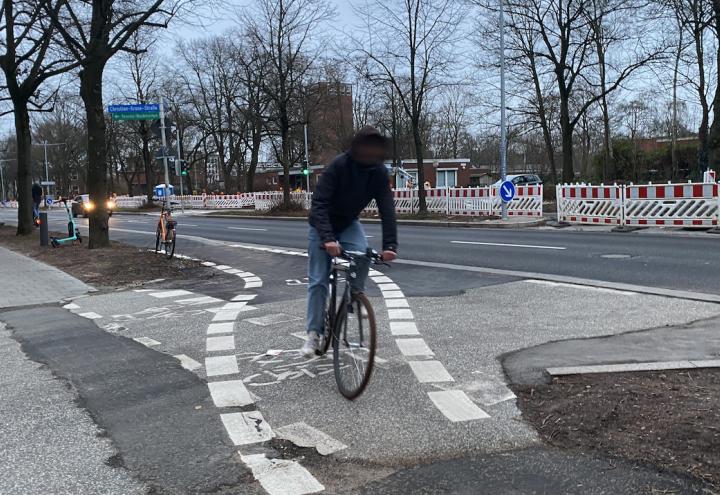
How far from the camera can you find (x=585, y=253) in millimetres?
12711

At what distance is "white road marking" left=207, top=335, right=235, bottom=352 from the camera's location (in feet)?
19.4

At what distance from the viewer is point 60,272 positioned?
12.5 m

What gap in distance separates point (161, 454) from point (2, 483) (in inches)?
31.6

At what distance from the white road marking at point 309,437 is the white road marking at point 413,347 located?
1.74 m

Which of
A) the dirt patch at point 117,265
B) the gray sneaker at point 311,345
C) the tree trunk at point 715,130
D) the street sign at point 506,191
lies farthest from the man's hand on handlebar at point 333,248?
the tree trunk at point 715,130

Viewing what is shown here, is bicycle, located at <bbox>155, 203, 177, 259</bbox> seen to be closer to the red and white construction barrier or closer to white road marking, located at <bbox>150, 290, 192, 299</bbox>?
white road marking, located at <bbox>150, 290, 192, 299</bbox>

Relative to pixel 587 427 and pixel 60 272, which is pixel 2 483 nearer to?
pixel 587 427

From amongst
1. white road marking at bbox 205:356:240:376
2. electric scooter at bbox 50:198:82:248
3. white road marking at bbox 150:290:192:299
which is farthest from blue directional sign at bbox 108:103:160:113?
white road marking at bbox 205:356:240:376

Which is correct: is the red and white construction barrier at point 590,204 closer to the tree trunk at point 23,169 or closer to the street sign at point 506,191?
the street sign at point 506,191

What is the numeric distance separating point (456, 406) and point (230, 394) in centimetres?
164

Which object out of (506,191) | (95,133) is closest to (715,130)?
(506,191)

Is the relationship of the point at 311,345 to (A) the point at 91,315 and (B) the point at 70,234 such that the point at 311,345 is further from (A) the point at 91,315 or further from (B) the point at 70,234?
(B) the point at 70,234

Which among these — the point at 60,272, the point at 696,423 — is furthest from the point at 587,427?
the point at 60,272

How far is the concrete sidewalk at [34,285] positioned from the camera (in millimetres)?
9688
